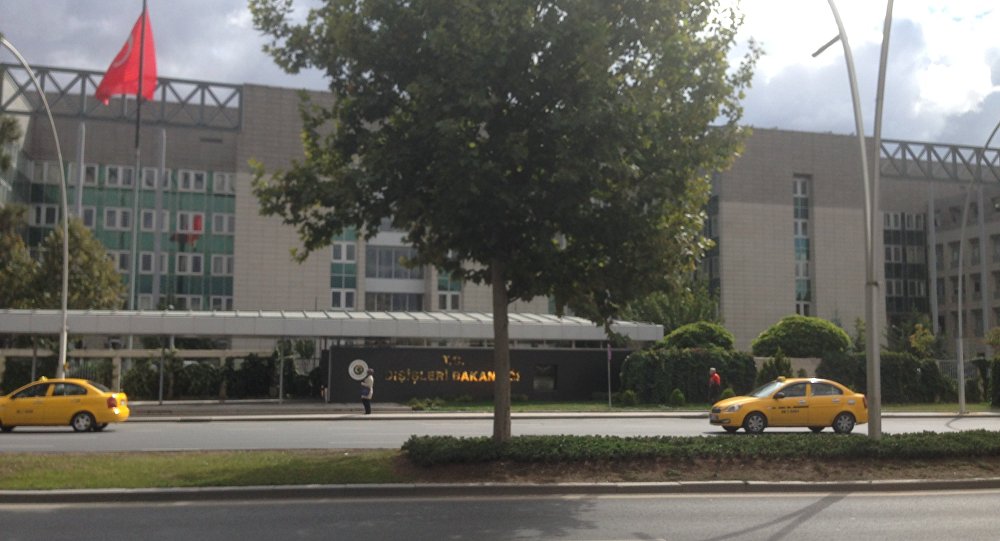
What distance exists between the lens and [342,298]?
63.5m

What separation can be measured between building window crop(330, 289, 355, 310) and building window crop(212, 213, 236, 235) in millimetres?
8846

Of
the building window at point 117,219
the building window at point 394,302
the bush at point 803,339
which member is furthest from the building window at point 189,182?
the bush at point 803,339

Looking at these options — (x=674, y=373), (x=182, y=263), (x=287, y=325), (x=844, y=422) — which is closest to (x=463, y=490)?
(x=844, y=422)

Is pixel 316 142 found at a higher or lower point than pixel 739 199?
lower

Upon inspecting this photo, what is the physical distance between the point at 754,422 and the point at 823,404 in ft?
6.13

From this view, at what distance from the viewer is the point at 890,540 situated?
31.9ft

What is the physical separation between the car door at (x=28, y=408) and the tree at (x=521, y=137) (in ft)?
43.7

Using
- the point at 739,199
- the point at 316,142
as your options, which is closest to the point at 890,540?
the point at 316,142

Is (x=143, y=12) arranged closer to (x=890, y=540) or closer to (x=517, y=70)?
(x=517, y=70)

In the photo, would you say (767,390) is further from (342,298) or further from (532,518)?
(342,298)

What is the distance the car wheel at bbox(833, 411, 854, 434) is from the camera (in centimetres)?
2420

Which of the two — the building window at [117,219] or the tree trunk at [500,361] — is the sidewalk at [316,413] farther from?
the building window at [117,219]

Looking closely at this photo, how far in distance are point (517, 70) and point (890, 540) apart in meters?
7.58

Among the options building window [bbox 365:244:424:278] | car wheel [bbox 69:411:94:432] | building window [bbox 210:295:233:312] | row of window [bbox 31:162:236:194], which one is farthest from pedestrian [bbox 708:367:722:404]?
row of window [bbox 31:162:236:194]
